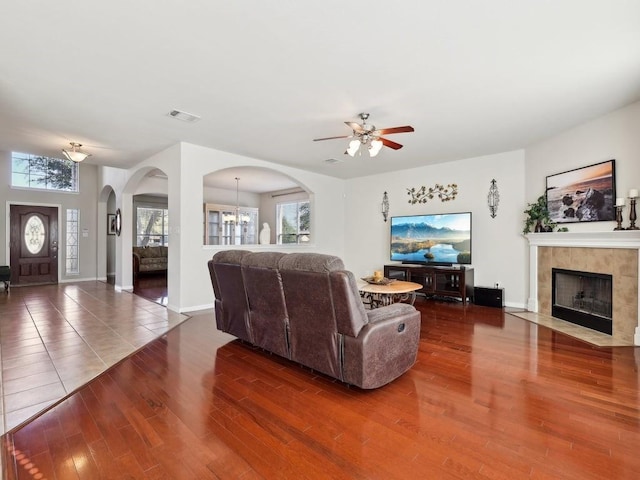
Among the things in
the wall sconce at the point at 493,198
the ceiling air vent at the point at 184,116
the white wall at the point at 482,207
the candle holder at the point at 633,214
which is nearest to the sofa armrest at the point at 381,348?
the candle holder at the point at 633,214

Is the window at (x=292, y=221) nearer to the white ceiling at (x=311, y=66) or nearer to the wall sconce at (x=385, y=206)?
the wall sconce at (x=385, y=206)

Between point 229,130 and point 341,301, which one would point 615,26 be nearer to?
point 341,301

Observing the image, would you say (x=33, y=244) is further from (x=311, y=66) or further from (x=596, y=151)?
(x=596, y=151)

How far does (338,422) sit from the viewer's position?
2.12m

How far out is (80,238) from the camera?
8.84 metres

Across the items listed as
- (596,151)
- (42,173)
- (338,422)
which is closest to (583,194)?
(596,151)

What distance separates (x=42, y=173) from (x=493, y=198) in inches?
414

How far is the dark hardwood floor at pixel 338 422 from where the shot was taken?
5.61 ft

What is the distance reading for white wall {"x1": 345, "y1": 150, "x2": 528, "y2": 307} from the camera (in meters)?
5.56

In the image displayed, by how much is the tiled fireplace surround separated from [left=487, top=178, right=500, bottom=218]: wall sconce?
0.79 m

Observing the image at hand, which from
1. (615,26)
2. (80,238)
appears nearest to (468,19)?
(615,26)

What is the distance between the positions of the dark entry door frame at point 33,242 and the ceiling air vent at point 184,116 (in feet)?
22.0

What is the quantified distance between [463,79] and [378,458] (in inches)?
126

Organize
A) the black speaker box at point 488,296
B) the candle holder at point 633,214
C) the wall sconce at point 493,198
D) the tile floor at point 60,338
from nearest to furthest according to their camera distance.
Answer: the tile floor at point 60,338 → the candle holder at point 633,214 → the black speaker box at point 488,296 → the wall sconce at point 493,198
